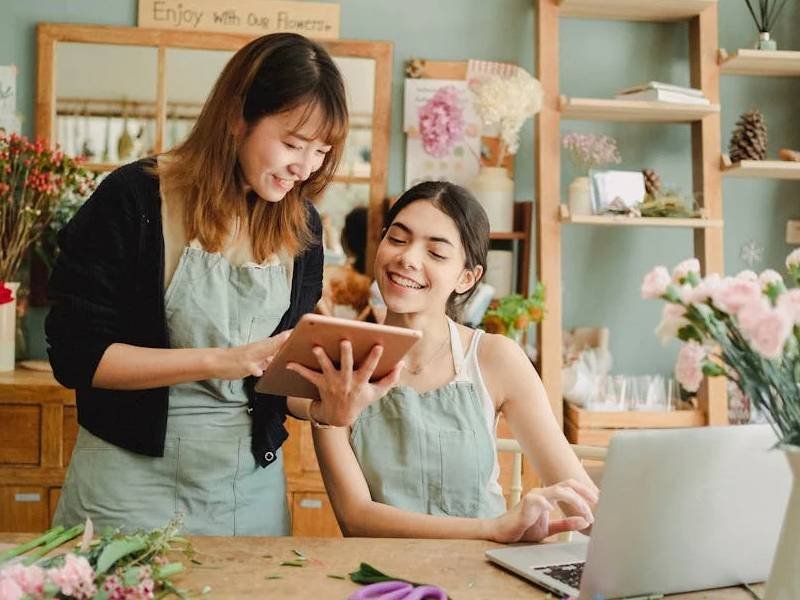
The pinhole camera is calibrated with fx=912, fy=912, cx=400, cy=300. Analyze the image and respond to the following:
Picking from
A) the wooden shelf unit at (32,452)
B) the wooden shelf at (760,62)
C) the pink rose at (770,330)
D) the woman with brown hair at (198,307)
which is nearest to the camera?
the pink rose at (770,330)

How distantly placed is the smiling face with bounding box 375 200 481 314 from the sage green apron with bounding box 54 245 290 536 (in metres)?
0.23

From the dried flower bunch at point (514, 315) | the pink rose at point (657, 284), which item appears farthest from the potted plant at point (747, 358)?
the dried flower bunch at point (514, 315)

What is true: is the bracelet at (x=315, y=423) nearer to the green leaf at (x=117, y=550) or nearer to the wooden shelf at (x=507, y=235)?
the green leaf at (x=117, y=550)

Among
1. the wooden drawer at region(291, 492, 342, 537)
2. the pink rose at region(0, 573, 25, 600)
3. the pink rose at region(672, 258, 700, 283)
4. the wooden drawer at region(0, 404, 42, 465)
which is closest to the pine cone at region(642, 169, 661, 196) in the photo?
the wooden drawer at region(291, 492, 342, 537)

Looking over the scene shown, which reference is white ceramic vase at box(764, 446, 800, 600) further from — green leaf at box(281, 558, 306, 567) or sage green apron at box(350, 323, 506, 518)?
sage green apron at box(350, 323, 506, 518)

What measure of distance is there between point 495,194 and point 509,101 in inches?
12.9

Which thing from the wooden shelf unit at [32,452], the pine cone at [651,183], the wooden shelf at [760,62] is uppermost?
the wooden shelf at [760,62]

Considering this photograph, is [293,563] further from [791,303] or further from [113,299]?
[791,303]

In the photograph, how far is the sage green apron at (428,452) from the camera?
165cm

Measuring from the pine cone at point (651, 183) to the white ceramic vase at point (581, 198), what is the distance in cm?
21

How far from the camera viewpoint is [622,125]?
3.39 m

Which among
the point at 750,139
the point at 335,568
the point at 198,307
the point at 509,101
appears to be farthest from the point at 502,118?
the point at 335,568

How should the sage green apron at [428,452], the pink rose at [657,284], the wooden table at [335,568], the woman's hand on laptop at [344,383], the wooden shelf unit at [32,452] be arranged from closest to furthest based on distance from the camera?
1. the pink rose at [657,284]
2. the wooden table at [335,568]
3. the woman's hand on laptop at [344,383]
4. the sage green apron at [428,452]
5. the wooden shelf unit at [32,452]

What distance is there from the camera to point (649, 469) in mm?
1053
